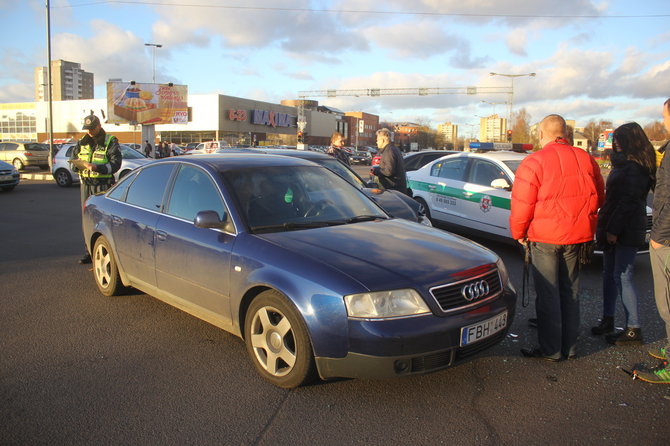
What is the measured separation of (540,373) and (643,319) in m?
1.97

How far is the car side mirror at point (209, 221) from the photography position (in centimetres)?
375

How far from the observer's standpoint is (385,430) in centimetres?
296

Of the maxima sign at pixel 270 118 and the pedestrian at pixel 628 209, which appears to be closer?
the pedestrian at pixel 628 209

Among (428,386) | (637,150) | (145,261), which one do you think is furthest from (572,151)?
(145,261)

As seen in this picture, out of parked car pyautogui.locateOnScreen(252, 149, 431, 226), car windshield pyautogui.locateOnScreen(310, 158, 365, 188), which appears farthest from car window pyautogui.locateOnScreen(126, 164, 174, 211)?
car windshield pyautogui.locateOnScreen(310, 158, 365, 188)

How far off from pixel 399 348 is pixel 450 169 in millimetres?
6635

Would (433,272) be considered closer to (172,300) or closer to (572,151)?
(572,151)

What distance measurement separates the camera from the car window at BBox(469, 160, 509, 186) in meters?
8.13

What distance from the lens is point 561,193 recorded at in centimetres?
374

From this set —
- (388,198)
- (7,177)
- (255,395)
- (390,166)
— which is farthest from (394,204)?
(7,177)

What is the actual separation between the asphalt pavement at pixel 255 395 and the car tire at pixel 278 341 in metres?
0.12

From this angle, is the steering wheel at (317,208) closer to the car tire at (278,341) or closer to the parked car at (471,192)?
the car tire at (278,341)

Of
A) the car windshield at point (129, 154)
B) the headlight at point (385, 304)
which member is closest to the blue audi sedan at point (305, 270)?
the headlight at point (385, 304)

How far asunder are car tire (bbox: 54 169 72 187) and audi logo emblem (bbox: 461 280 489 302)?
63.2 ft
